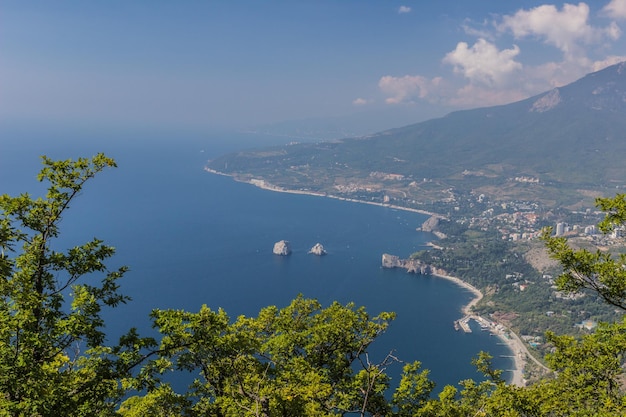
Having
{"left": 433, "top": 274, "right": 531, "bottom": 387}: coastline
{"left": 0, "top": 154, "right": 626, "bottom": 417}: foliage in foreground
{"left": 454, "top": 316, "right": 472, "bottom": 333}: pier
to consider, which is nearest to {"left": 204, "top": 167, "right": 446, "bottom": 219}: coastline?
{"left": 433, "top": 274, "right": 531, "bottom": 387}: coastline

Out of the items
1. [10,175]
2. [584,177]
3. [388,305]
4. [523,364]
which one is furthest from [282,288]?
[584,177]

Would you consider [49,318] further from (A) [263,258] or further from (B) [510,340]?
(A) [263,258]

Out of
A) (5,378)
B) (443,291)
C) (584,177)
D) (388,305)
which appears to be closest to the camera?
(5,378)

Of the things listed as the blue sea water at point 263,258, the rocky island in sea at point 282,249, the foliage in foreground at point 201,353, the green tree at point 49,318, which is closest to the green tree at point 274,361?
the foliage in foreground at point 201,353

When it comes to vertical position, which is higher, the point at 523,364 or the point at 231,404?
the point at 231,404

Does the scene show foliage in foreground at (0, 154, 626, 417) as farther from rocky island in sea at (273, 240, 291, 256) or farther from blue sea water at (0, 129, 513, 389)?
rocky island in sea at (273, 240, 291, 256)

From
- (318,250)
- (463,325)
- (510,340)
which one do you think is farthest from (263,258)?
(510,340)

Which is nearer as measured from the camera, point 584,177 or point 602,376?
point 602,376

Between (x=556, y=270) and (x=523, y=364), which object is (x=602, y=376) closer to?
(x=523, y=364)
